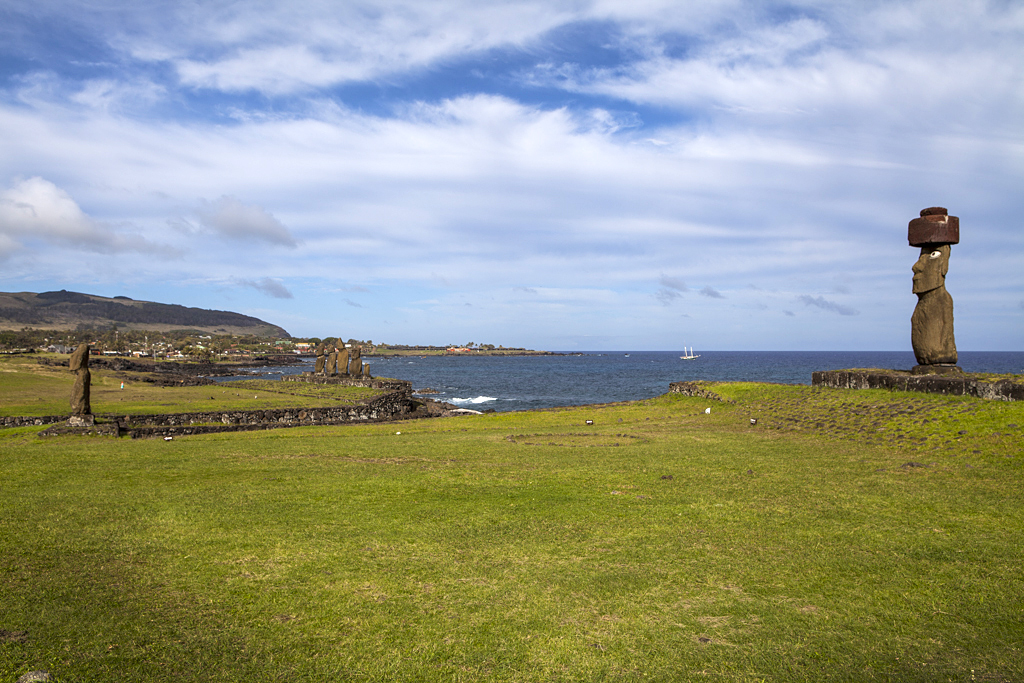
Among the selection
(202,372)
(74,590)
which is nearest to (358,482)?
(74,590)

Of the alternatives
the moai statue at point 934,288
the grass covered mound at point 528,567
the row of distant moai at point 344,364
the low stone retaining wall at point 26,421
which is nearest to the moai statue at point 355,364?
the row of distant moai at point 344,364

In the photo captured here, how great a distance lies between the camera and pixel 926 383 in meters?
17.8

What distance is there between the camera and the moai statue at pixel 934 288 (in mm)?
18438

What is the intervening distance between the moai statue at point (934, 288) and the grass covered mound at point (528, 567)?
510 centimetres

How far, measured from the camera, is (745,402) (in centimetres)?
2403

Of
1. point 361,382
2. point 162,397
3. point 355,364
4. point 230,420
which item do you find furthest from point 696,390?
point 355,364

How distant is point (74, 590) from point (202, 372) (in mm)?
104402

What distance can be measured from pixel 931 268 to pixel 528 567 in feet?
56.5

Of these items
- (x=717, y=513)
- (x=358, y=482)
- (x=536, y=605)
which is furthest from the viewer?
(x=358, y=482)

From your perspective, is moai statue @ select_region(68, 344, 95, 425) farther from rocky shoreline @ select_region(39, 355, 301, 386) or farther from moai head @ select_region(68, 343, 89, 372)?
rocky shoreline @ select_region(39, 355, 301, 386)

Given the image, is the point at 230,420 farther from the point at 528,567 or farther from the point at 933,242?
the point at 933,242

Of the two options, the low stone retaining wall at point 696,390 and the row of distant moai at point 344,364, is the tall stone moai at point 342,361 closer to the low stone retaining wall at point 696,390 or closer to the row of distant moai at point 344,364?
the row of distant moai at point 344,364

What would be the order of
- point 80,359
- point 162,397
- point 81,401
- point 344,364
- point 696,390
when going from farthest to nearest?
point 344,364 → point 162,397 → point 696,390 → point 80,359 → point 81,401

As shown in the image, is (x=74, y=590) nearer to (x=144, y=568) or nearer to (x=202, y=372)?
(x=144, y=568)
